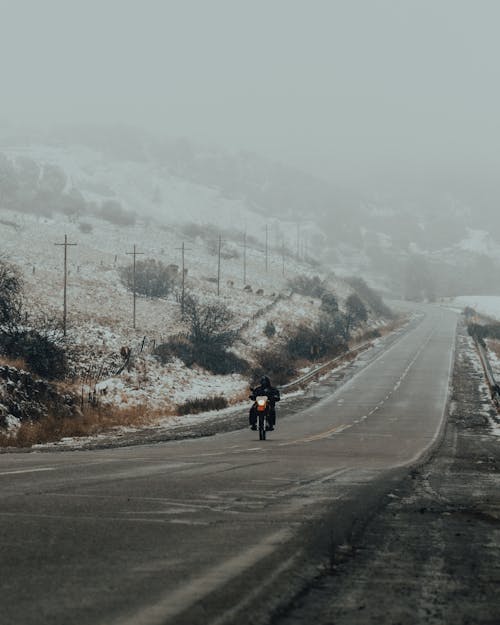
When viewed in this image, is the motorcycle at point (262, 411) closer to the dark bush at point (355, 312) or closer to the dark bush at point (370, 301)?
the dark bush at point (355, 312)

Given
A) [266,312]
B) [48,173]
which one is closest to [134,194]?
[48,173]

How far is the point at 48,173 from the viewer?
16588 centimetres

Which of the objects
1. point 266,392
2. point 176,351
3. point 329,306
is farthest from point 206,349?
point 329,306

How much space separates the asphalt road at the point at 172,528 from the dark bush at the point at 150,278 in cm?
5417

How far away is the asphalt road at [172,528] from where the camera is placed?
15.6 ft

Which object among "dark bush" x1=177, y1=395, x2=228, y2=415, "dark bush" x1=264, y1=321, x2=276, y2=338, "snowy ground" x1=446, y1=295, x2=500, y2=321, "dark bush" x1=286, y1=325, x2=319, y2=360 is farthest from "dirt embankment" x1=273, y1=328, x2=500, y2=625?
"snowy ground" x1=446, y1=295, x2=500, y2=321

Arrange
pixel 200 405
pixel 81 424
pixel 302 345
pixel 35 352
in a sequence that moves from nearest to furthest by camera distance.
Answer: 1. pixel 81 424
2. pixel 200 405
3. pixel 35 352
4. pixel 302 345

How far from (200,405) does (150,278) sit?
43.9 meters

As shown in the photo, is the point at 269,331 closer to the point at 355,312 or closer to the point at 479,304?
the point at 355,312

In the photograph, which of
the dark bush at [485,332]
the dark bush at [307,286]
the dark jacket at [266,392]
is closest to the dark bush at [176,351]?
the dark jacket at [266,392]

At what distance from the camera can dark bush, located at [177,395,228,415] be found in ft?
97.6

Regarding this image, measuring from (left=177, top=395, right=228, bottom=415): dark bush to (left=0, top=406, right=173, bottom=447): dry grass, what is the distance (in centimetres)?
88

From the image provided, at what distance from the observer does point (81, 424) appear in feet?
74.6

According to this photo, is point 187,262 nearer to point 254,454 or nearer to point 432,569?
point 254,454
